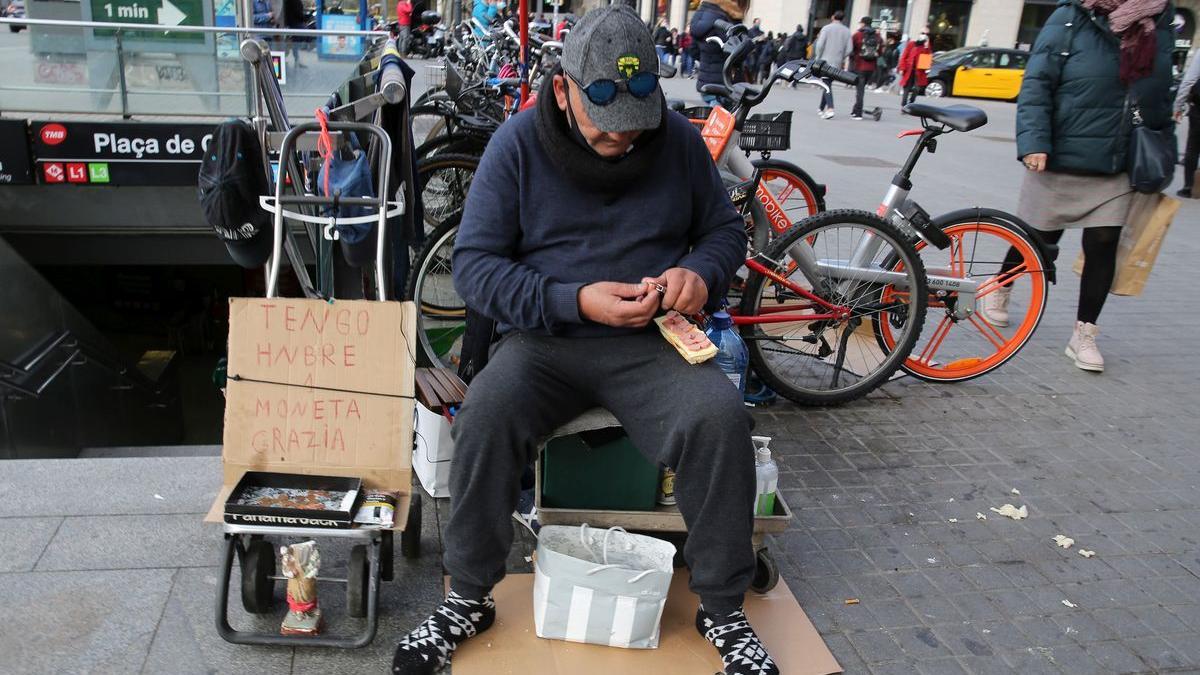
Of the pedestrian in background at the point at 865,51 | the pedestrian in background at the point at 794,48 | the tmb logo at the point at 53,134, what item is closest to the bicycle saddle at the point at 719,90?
the tmb logo at the point at 53,134

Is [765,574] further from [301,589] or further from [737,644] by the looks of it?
[301,589]

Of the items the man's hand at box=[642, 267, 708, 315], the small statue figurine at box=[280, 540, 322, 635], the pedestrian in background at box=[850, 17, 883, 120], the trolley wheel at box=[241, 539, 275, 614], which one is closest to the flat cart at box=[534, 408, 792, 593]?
the man's hand at box=[642, 267, 708, 315]

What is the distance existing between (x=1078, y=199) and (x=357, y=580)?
12.9 ft

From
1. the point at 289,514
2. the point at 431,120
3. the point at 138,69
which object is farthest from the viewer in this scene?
the point at 431,120

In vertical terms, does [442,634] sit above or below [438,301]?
below

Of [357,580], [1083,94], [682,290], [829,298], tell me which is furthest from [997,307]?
[357,580]

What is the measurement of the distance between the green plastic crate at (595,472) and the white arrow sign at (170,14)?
238 inches

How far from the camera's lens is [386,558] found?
2.69m

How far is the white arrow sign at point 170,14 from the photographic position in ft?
23.0

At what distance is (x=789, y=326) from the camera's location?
4066 millimetres

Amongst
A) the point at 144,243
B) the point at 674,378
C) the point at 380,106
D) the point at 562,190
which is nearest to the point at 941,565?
the point at 674,378

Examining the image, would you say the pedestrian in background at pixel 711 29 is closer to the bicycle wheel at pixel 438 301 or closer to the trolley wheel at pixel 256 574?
the bicycle wheel at pixel 438 301

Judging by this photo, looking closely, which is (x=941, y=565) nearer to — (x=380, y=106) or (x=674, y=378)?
(x=674, y=378)

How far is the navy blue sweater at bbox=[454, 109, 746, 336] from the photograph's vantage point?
2559 mm
